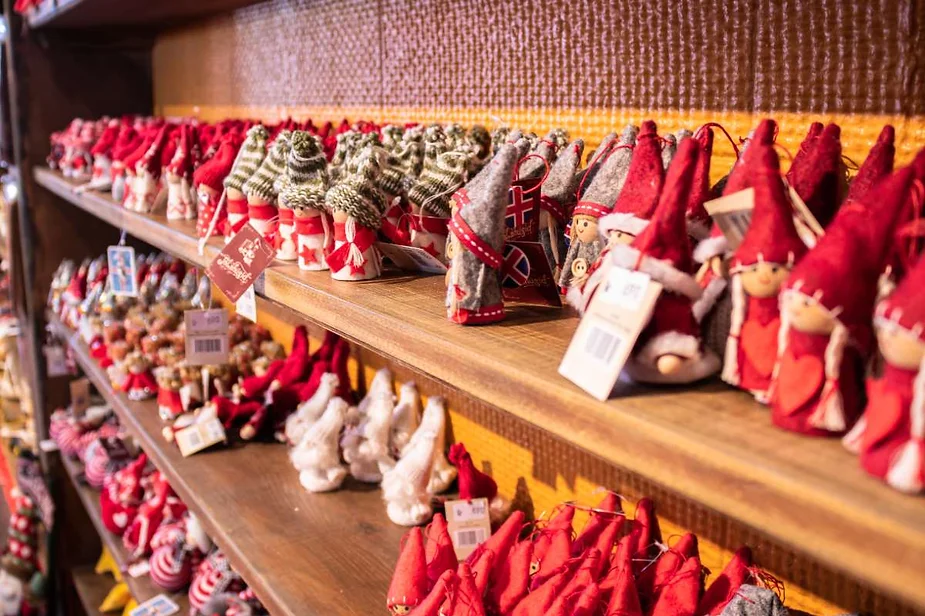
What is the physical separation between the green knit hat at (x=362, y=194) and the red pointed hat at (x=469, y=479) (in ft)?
1.36

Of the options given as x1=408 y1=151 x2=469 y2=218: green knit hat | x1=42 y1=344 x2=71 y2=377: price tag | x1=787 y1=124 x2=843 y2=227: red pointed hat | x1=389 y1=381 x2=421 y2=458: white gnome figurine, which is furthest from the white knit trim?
x1=42 y1=344 x2=71 y2=377: price tag

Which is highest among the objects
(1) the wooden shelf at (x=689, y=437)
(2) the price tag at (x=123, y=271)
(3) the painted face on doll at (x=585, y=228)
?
(3) the painted face on doll at (x=585, y=228)

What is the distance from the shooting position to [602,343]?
0.61 meters

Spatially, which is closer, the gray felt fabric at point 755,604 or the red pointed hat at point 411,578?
the gray felt fabric at point 755,604

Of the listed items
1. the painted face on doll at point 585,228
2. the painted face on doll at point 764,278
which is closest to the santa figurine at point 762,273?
the painted face on doll at point 764,278

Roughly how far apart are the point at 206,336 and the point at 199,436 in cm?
22

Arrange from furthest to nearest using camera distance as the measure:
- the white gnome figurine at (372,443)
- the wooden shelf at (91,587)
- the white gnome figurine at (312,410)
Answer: the wooden shelf at (91,587) < the white gnome figurine at (312,410) < the white gnome figurine at (372,443)

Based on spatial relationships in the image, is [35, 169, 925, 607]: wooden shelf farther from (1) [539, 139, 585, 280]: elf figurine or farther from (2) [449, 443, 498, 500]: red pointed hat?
(2) [449, 443, 498, 500]: red pointed hat

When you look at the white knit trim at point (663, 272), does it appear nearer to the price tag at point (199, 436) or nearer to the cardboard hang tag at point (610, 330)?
the cardboard hang tag at point (610, 330)

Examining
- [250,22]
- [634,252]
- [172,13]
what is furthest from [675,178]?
[172,13]

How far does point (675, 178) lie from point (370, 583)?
775 mm

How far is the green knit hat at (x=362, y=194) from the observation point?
3.27 ft

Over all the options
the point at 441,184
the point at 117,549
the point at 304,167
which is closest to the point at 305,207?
the point at 304,167

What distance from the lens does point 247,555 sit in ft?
4.00
